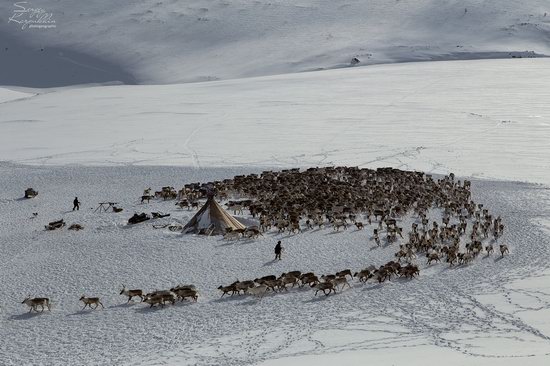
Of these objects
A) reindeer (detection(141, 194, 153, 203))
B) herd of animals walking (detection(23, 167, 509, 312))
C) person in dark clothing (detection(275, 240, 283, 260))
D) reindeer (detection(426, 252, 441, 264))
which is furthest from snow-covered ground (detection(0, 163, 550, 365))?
reindeer (detection(141, 194, 153, 203))

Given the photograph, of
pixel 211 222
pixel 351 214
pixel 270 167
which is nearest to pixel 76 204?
pixel 211 222

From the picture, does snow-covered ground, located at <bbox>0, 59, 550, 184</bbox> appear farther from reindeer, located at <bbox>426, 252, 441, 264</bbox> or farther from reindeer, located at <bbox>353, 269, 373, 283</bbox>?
reindeer, located at <bbox>353, 269, 373, 283</bbox>

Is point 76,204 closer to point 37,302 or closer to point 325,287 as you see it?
point 37,302

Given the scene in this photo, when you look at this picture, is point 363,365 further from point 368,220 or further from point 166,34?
point 166,34

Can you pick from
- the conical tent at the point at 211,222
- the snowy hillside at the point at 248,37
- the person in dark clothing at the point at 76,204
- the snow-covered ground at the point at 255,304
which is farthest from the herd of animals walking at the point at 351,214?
the snowy hillside at the point at 248,37

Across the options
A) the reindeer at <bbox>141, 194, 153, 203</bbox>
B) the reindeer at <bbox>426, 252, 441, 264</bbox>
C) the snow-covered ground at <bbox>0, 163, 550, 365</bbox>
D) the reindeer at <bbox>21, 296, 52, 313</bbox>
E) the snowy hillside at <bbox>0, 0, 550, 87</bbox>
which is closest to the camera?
the snow-covered ground at <bbox>0, 163, 550, 365</bbox>

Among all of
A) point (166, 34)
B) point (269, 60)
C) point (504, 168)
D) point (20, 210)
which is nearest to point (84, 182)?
point (20, 210)

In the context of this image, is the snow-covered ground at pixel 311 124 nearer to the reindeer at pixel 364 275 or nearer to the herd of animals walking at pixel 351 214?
the herd of animals walking at pixel 351 214

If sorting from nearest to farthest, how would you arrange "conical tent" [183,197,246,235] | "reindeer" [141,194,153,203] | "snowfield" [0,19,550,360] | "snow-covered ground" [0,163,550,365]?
"snow-covered ground" [0,163,550,365] → "snowfield" [0,19,550,360] → "conical tent" [183,197,246,235] → "reindeer" [141,194,153,203]
